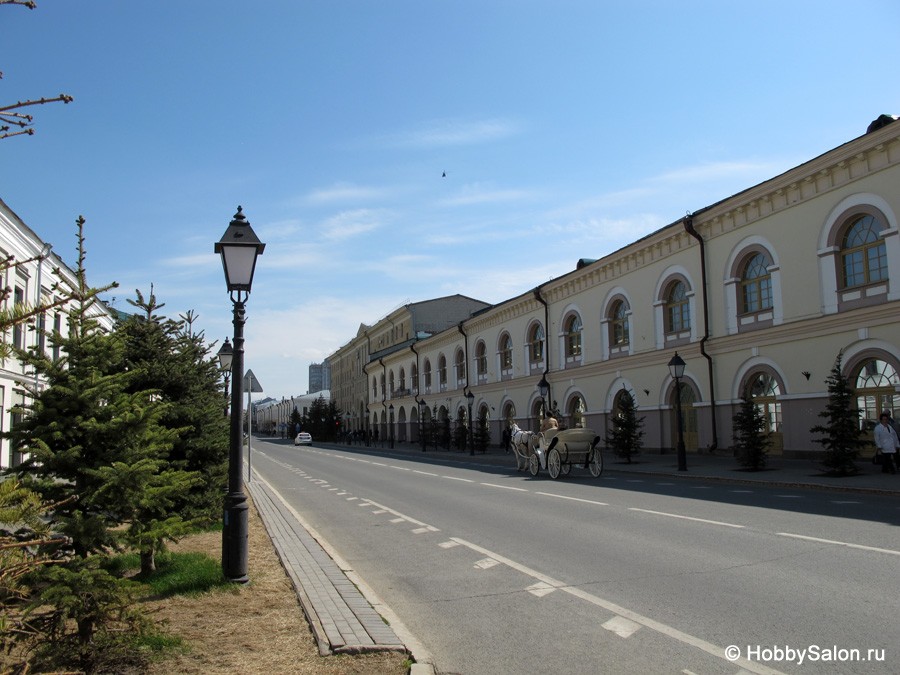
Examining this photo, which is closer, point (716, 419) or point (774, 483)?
point (774, 483)

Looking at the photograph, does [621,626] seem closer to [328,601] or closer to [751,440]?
[328,601]

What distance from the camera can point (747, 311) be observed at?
25688 mm

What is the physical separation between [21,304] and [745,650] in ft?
16.8

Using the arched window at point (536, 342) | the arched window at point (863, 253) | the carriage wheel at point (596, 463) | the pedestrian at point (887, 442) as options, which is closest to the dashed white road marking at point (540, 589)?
the carriage wheel at point (596, 463)

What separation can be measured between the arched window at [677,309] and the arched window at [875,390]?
26.8ft

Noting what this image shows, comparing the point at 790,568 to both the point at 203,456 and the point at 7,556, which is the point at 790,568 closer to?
the point at 7,556

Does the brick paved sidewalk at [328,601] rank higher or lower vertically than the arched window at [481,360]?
lower

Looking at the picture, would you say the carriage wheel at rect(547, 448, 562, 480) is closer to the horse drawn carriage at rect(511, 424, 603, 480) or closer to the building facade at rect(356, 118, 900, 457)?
the horse drawn carriage at rect(511, 424, 603, 480)

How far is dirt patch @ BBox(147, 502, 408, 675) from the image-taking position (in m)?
4.87

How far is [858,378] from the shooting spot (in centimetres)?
2117

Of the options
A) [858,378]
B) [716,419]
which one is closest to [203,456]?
[858,378]

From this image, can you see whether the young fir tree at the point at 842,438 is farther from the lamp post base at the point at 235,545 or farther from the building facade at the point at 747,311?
the lamp post base at the point at 235,545

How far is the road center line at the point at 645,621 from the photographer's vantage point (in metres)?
4.75

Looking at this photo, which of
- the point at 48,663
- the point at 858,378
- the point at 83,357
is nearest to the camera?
the point at 48,663
